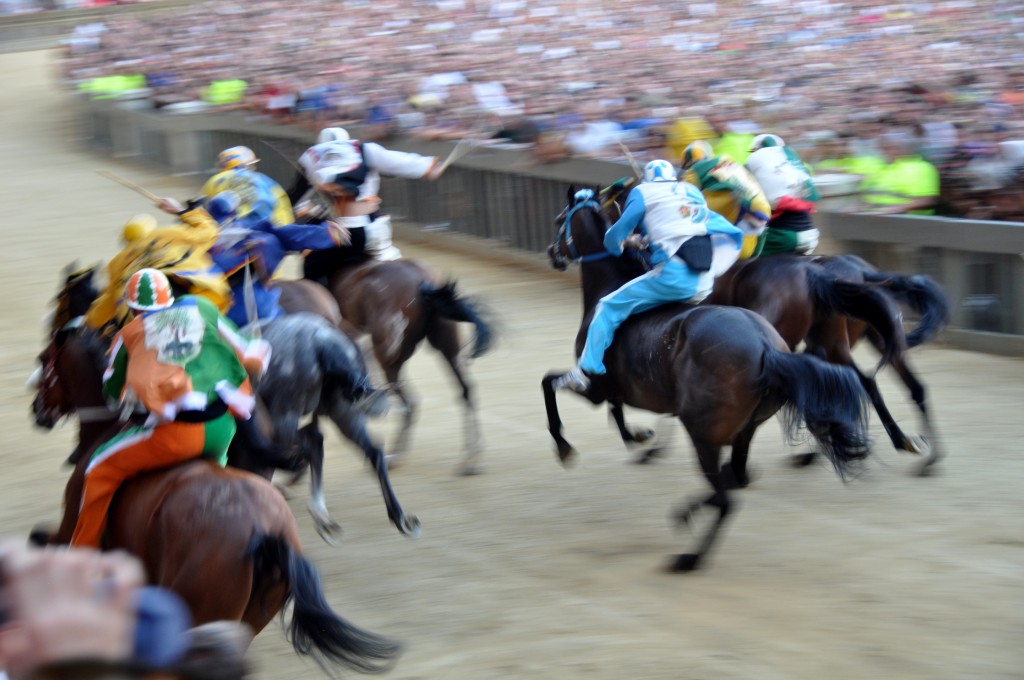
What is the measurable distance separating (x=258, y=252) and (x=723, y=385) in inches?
122

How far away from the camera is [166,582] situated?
→ 4.47 m

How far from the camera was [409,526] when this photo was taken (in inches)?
281

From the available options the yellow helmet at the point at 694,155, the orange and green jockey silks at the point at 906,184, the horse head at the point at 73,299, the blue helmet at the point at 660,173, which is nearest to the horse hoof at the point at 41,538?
the horse head at the point at 73,299

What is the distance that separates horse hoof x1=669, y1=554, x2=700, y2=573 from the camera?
6301mm

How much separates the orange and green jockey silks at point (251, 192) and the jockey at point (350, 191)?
1.17 ft

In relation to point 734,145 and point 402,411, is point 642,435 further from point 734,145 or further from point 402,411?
point 734,145

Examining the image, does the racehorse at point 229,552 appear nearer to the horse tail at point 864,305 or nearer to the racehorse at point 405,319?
the racehorse at point 405,319

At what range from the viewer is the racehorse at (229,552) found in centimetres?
426

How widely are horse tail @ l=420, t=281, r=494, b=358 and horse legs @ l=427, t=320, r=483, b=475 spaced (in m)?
0.21

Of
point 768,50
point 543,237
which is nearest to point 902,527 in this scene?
point 543,237

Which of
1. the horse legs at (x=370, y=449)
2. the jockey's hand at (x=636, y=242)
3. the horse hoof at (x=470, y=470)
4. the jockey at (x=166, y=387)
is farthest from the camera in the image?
the horse hoof at (x=470, y=470)

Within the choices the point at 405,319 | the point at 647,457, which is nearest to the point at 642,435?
the point at 647,457

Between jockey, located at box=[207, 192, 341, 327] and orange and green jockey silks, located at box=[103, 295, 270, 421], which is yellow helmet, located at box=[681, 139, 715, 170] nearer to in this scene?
jockey, located at box=[207, 192, 341, 327]

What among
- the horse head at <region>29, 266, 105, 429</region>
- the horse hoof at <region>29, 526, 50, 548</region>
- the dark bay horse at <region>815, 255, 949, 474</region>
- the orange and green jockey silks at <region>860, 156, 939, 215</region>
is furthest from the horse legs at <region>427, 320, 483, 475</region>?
the orange and green jockey silks at <region>860, 156, 939, 215</region>
